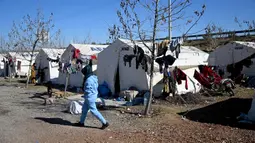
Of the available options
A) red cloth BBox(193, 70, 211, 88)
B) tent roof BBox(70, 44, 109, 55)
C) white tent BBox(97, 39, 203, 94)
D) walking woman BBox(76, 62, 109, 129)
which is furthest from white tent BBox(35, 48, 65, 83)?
walking woman BBox(76, 62, 109, 129)

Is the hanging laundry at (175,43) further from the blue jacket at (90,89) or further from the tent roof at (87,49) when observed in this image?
the tent roof at (87,49)

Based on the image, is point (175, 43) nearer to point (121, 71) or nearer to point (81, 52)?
point (121, 71)

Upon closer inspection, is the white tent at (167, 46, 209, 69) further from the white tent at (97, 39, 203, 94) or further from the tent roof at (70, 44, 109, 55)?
the tent roof at (70, 44, 109, 55)

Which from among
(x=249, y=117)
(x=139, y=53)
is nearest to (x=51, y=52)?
(x=139, y=53)

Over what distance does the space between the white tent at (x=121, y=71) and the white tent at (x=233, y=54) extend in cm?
448

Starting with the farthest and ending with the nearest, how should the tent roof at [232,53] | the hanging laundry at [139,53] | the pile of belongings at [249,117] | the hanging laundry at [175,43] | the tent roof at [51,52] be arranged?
1. the tent roof at [51,52]
2. the tent roof at [232,53]
3. the hanging laundry at [139,53]
4. the hanging laundry at [175,43]
5. the pile of belongings at [249,117]

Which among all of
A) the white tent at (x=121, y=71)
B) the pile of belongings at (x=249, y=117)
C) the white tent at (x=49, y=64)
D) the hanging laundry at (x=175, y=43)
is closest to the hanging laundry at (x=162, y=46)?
the hanging laundry at (x=175, y=43)

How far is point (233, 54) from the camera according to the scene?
61.8 ft

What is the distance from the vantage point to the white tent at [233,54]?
17.7m

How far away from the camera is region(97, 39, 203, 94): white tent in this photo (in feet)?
42.6

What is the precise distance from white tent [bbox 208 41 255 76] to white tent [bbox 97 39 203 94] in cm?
448

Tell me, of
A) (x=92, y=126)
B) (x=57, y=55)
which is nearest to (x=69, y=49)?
(x=57, y=55)

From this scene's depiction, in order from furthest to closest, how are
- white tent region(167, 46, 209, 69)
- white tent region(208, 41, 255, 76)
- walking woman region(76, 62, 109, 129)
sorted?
white tent region(208, 41, 255, 76) < white tent region(167, 46, 209, 69) < walking woman region(76, 62, 109, 129)

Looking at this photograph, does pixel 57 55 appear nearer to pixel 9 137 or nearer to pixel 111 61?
pixel 111 61
